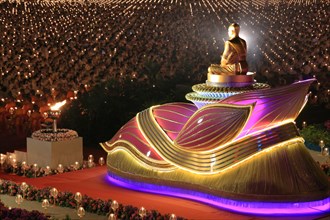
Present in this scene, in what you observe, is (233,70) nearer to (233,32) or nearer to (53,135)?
(233,32)

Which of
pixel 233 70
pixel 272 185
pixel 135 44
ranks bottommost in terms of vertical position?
pixel 135 44

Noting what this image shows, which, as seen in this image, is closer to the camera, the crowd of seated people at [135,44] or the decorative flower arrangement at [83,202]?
the decorative flower arrangement at [83,202]

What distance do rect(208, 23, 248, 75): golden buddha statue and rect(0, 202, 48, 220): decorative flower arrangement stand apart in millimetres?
2911

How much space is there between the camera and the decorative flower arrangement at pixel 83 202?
35.1 ft

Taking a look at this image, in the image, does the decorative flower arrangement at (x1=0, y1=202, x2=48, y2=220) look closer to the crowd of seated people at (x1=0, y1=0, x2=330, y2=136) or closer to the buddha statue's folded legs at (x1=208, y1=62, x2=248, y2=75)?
the buddha statue's folded legs at (x1=208, y1=62, x2=248, y2=75)

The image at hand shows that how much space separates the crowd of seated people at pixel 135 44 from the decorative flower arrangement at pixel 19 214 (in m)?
6.02

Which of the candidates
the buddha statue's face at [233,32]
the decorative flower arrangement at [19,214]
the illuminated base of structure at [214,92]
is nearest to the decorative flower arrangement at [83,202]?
the decorative flower arrangement at [19,214]

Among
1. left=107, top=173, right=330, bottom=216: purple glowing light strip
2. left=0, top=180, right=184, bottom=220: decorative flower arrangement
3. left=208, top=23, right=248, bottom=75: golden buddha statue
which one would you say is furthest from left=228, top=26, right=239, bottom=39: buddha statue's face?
left=0, top=180, right=184, bottom=220: decorative flower arrangement

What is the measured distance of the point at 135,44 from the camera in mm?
29578

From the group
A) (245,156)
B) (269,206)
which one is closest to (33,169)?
(245,156)

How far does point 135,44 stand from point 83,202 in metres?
18.5

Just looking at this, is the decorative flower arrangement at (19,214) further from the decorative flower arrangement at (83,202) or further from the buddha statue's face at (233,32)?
the buddha statue's face at (233,32)

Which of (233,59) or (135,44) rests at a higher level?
(233,59)

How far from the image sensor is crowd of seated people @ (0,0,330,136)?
2095 centimetres
